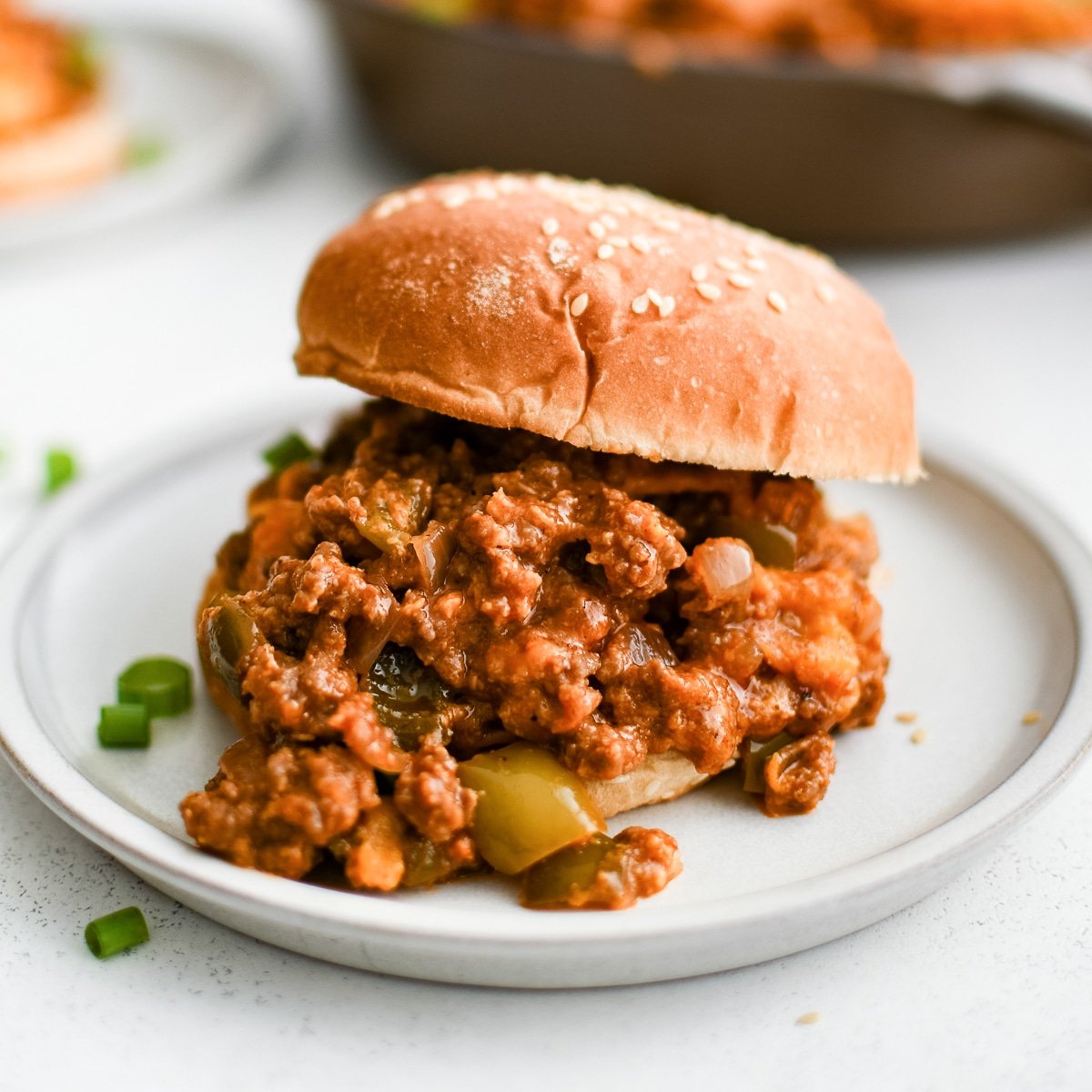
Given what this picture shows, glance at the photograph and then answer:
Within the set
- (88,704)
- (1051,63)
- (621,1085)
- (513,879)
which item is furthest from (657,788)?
(1051,63)

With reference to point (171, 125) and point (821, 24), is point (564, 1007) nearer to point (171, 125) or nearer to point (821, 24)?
point (821, 24)

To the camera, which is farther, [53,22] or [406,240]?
[53,22]

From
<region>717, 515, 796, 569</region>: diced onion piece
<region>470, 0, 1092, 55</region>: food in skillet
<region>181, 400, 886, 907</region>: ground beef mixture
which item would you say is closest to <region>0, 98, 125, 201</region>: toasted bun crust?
<region>470, 0, 1092, 55</region>: food in skillet

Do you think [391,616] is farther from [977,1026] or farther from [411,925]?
[977,1026]

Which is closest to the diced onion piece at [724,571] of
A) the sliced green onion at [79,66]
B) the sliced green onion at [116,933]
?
the sliced green onion at [116,933]

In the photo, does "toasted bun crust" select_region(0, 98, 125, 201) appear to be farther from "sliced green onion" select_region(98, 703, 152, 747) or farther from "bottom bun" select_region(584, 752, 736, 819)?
"bottom bun" select_region(584, 752, 736, 819)
